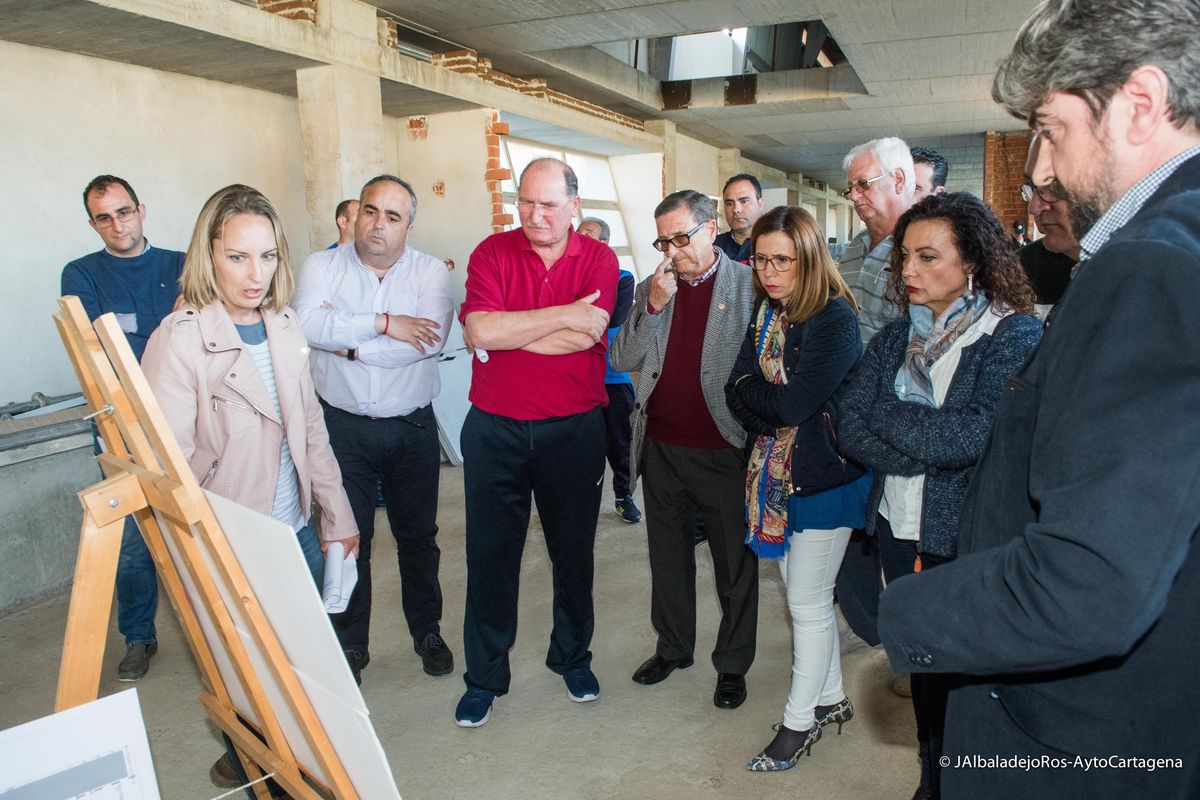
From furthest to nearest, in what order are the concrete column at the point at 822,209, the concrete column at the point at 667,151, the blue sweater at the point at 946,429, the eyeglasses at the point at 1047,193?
the concrete column at the point at 822,209 < the concrete column at the point at 667,151 < the blue sweater at the point at 946,429 < the eyeglasses at the point at 1047,193

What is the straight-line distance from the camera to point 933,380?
6.66 ft

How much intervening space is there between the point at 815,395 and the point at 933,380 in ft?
1.20

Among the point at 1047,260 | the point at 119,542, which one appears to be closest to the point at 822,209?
the point at 1047,260

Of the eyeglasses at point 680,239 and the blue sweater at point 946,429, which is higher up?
the eyeglasses at point 680,239

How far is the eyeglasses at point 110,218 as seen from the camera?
3244 mm

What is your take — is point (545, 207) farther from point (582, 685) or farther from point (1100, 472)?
point (1100, 472)

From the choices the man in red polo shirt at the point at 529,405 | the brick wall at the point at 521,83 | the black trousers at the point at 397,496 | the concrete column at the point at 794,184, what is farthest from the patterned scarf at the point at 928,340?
the concrete column at the point at 794,184

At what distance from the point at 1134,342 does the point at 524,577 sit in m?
3.46

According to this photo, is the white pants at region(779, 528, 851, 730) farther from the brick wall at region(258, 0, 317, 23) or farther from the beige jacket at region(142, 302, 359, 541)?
the brick wall at region(258, 0, 317, 23)

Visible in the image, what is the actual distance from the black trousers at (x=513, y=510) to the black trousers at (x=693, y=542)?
0.21 metres

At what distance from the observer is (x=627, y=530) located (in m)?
4.67

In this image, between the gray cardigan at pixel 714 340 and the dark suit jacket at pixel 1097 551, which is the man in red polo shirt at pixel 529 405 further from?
the dark suit jacket at pixel 1097 551

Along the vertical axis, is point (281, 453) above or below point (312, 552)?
above

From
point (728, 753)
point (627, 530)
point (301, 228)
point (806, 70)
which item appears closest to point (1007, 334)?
point (728, 753)
